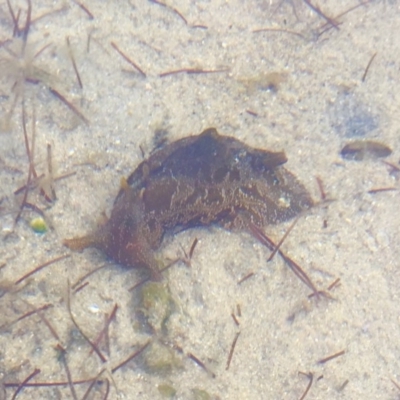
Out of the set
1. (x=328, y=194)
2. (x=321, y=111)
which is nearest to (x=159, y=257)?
(x=328, y=194)

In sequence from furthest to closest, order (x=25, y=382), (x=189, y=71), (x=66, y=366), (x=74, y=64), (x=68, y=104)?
(x=189, y=71)
(x=74, y=64)
(x=68, y=104)
(x=66, y=366)
(x=25, y=382)

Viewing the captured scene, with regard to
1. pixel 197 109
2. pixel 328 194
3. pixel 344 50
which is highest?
pixel 344 50

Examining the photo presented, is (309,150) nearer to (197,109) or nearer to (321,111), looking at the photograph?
(321,111)

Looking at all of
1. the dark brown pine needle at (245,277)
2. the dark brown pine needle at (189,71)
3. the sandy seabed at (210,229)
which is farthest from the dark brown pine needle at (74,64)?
the dark brown pine needle at (245,277)

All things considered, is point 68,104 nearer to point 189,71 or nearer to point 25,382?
point 189,71

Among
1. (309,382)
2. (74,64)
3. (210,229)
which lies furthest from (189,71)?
(309,382)

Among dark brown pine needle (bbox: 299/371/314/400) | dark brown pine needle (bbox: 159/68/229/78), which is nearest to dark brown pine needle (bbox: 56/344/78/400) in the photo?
dark brown pine needle (bbox: 299/371/314/400)

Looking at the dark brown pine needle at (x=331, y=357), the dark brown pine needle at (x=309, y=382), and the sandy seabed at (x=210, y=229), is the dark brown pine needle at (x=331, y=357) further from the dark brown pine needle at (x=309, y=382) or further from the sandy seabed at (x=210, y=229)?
the dark brown pine needle at (x=309, y=382)
